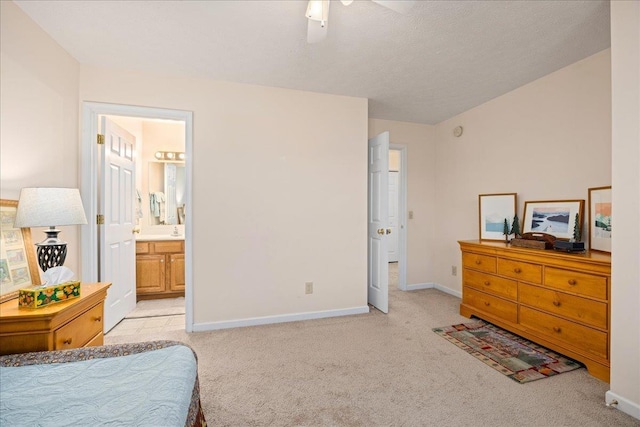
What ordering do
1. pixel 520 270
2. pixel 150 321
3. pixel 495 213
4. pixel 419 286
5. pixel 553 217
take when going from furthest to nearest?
pixel 419 286 → pixel 495 213 → pixel 150 321 → pixel 553 217 → pixel 520 270

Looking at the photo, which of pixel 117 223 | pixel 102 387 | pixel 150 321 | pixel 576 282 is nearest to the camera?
pixel 102 387

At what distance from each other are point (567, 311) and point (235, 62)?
11.1 ft

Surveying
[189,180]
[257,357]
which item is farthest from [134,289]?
[257,357]

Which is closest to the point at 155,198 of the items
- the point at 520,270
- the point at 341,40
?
the point at 341,40

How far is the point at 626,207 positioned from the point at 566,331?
1.09 meters

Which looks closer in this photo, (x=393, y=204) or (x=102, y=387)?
(x=102, y=387)

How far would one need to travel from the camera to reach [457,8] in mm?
1863

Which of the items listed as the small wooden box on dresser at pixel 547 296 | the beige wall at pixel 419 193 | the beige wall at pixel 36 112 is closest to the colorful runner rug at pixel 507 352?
the small wooden box on dresser at pixel 547 296

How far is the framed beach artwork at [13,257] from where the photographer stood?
64.0 inches

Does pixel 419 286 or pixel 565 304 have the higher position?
pixel 565 304

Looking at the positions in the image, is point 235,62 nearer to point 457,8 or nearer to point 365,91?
point 365,91

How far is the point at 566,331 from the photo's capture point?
2230 millimetres

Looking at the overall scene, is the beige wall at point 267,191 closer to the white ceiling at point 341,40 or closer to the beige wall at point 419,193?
the white ceiling at point 341,40

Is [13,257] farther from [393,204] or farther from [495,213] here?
[393,204]
